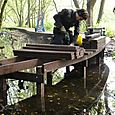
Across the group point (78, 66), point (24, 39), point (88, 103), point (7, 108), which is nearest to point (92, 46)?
point (78, 66)

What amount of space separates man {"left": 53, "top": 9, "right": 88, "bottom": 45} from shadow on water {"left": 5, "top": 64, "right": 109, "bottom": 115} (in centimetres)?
128

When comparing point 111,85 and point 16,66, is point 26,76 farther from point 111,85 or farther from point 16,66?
point 111,85

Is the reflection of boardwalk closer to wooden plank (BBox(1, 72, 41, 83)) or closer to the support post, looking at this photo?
the support post

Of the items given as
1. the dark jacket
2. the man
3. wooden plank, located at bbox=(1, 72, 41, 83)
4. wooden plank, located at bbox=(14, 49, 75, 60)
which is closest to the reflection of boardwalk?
wooden plank, located at bbox=(1, 72, 41, 83)

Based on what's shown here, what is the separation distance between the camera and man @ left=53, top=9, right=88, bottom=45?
9.37m

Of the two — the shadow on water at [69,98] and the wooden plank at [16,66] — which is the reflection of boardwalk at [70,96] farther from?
the wooden plank at [16,66]

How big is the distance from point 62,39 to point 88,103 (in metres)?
3.00

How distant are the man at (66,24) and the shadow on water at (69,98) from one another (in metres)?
1.28

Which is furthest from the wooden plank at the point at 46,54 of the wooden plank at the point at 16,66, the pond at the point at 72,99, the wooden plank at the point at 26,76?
the pond at the point at 72,99

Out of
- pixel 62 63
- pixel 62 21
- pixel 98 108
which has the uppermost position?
pixel 62 21

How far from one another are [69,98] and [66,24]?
110 inches

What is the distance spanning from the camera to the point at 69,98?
7996mm

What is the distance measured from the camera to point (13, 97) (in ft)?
26.2

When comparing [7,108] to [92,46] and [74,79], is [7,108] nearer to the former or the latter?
[74,79]
